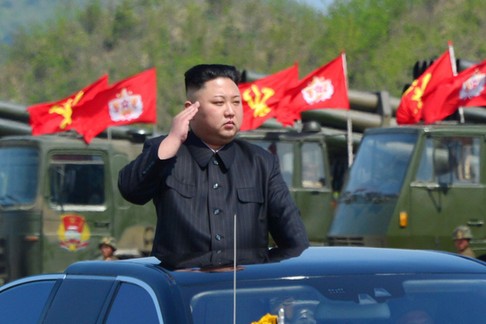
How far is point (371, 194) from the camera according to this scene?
19531 mm

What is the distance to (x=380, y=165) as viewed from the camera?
64.6 feet

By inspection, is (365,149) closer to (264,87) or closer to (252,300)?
(264,87)

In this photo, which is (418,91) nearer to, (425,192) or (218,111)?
(425,192)

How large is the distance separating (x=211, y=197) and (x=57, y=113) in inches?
709

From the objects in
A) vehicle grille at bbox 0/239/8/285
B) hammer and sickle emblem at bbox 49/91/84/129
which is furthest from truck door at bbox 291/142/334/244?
vehicle grille at bbox 0/239/8/285

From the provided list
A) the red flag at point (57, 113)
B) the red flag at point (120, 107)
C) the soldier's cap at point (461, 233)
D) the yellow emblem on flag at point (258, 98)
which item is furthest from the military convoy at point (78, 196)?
the soldier's cap at point (461, 233)

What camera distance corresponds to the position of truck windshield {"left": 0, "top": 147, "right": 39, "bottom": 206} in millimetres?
21062

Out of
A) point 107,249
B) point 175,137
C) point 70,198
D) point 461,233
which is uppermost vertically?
point 175,137

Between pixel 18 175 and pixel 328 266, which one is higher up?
pixel 18 175

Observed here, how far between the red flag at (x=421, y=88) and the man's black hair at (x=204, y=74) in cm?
1514

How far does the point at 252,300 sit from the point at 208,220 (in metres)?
0.78

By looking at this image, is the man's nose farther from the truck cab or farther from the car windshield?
the truck cab

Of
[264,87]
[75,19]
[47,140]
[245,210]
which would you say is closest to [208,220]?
[245,210]

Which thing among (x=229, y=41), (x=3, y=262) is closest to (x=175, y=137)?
(x=3, y=262)
